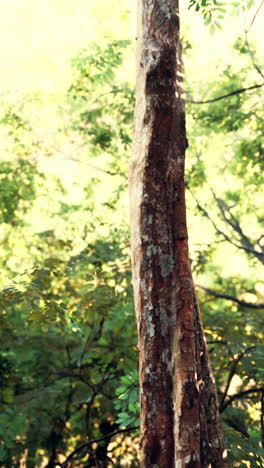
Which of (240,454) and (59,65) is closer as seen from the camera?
(240,454)

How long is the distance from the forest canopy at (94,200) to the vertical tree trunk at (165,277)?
143cm

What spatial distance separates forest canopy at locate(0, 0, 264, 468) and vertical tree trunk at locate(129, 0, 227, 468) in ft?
4.70

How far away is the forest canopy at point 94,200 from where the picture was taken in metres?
4.63

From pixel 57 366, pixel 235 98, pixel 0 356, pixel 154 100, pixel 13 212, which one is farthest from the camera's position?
pixel 13 212

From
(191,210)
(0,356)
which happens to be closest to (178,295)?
(0,356)

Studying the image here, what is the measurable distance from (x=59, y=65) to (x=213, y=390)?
23.7 feet

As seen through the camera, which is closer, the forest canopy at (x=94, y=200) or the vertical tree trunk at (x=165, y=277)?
the vertical tree trunk at (x=165, y=277)

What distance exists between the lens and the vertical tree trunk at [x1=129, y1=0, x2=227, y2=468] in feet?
6.61

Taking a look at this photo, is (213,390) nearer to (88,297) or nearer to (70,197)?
(88,297)

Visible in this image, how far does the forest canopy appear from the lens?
463 cm

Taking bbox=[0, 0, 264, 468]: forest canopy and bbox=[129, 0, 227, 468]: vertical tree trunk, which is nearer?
bbox=[129, 0, 227, 468]: vertical tree trunk

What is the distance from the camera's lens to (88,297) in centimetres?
361

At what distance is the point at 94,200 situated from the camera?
7684 millimetres

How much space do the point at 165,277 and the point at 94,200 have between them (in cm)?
563
